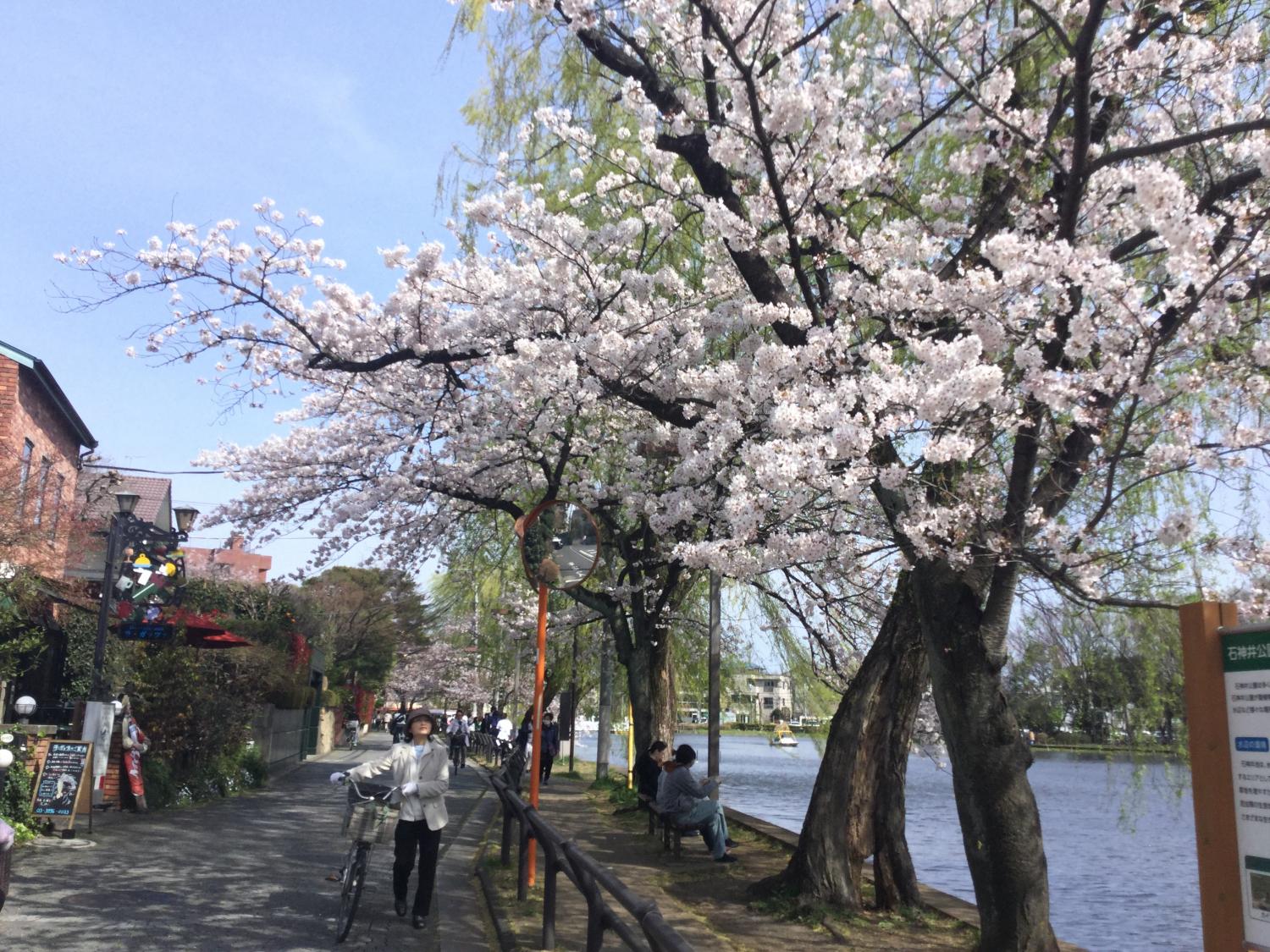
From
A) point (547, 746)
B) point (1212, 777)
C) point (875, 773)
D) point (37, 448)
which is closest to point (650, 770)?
point (875, 773)

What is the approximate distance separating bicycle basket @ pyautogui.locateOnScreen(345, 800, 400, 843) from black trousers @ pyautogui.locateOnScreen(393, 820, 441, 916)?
0.19m

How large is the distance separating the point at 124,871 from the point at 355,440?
26.2 feet

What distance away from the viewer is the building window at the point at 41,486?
20312 mm

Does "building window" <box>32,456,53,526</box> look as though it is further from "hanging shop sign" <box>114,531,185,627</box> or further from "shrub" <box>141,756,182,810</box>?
"shrub" <box>141,756,182,810</box>

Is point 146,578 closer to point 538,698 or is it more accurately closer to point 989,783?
point 538,698

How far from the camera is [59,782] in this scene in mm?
12828

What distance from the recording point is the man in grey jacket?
42.8 feet

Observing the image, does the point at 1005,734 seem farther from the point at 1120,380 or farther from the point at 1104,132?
the point at 1104,132

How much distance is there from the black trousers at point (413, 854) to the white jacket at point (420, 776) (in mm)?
87

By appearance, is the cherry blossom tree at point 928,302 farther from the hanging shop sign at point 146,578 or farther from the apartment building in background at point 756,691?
the apartment building in background at point 756,691

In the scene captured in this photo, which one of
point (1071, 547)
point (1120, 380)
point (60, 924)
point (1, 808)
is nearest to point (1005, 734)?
point (1071, 547)

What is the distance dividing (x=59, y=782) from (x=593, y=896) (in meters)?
9.26

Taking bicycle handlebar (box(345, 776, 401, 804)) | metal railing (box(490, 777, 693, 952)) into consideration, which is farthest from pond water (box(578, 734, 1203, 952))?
bicycle handlebar (box(345, 776, 401, 804))

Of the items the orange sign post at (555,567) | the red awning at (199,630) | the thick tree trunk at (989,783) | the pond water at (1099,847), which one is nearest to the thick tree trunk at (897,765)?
the thick tree trunk at (989,783)
